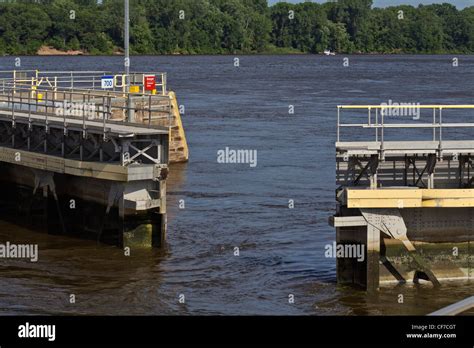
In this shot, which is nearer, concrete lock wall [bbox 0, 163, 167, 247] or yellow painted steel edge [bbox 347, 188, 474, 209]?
yellow painted steel edge [bbox 347, 188, 474, 209]

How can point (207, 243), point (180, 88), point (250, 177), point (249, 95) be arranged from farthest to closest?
point (180, 88), point (249, 95), point (250, 177), point (207, 243)

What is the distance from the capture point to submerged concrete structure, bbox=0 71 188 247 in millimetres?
24109

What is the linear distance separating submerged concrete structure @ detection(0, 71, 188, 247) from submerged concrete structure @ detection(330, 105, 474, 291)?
489 cm

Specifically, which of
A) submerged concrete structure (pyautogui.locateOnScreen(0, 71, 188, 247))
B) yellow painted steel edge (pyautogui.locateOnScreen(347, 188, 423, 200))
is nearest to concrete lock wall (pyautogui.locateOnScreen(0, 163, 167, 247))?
submerged concrete structure (pyautogui.locateOnScreen(0, 71, 188, 247))

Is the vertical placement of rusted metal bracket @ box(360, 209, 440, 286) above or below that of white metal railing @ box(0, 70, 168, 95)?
below

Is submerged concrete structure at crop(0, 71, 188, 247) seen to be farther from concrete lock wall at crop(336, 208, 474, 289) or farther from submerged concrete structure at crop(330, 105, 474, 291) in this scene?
concrete lock wall at crop(336, 208, 474, 289)

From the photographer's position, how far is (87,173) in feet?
81.4

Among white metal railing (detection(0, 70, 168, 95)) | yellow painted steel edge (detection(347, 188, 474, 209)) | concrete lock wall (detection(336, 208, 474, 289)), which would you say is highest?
white metal railing (detection(0, 70, 168, 95))

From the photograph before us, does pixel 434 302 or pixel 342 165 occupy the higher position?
pixel 342 165

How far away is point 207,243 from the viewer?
26.4 m

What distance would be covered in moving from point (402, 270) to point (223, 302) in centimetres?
333

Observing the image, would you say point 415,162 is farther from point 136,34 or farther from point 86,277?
point 136,34

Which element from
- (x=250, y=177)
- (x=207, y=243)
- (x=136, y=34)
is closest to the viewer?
(x=207, y=243)

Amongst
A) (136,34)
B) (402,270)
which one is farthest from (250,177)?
(136,34)
